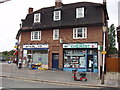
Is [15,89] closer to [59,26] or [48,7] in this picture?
[59,26]

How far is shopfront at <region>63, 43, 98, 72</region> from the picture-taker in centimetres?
2100

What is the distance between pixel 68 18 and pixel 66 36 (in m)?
2.73

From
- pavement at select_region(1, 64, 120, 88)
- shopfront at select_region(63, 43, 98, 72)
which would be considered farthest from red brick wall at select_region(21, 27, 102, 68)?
pavement at select_region(1, 64, 120, 88)

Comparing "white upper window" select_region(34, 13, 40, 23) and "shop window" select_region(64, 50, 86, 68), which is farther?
"white upper window" select_region(34, 13, 40, 23)

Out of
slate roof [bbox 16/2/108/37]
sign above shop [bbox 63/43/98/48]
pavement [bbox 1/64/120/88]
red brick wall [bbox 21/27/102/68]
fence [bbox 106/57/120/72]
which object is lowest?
pavement [bbox 1/64/120/88]

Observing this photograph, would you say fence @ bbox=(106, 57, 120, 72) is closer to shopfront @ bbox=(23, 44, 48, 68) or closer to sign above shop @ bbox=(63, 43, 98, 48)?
Result: sign above shop @ bbox=(63, 43, 98, 48)

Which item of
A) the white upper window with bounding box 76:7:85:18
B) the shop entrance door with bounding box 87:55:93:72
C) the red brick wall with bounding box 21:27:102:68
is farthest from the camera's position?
the white upper window with bounding box 76:7:85:18

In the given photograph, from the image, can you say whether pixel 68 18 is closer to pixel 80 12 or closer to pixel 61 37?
pixel 80 12

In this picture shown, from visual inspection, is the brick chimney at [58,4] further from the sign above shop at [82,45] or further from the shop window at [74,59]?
the shop window at [74,59]

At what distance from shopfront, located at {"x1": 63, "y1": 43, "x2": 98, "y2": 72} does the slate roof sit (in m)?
2.92

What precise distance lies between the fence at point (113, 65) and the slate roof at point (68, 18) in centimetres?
527

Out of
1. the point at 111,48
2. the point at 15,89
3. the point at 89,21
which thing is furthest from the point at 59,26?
the point at 111,48

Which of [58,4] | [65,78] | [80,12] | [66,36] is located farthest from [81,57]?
[58,4]

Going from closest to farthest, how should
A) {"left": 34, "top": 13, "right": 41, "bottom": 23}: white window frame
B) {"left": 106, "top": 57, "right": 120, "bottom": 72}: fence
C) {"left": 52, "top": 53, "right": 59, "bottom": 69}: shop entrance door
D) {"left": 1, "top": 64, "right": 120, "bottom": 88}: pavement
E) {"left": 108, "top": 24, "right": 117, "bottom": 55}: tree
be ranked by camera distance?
{"left": 1, "top": 64, "right": 120, "bottom": 88}: pavement < {"left": 106, "top": 57, "right": 120, "bottom": 72}: fence < {"left": 52, "top": 53, "right": 59, "bottom": 69}: shop entrance door < {"left": 34, "top": 13, "right": 41, "bottom": 23}: white window frame < {"left": 108, "top": 24, "right": 117, "bottom": 55}: tree
